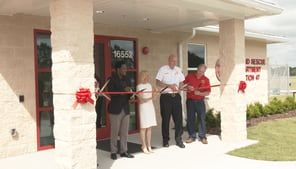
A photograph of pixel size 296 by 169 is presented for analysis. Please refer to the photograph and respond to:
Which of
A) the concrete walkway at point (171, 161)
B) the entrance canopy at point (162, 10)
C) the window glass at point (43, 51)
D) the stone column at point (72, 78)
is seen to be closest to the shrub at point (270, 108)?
the entrance canopy at point (162, 10)

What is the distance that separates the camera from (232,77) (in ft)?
30.5

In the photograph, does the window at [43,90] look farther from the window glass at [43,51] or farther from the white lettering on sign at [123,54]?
the white lettering on sign at [123,54]

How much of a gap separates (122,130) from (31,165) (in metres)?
1.79

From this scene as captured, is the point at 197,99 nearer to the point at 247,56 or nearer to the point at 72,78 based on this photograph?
the point at 72,78

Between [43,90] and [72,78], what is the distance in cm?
310

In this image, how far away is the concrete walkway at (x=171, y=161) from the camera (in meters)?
6.94

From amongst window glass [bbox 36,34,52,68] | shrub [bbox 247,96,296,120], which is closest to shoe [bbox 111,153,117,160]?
window glass [bbox 36,34,52,68]

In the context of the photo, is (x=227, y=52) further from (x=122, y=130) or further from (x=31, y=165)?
(x=31, y=165)

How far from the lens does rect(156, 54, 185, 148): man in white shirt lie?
8.50m

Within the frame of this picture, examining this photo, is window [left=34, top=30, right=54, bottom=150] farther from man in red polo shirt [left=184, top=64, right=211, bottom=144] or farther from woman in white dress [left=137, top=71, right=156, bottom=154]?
man in red polo shirt [left=184, top=64, right=211, bottom=144]

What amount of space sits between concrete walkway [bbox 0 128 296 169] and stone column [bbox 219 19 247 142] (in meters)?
0.78

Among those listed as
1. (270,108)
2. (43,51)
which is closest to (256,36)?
(270,108)

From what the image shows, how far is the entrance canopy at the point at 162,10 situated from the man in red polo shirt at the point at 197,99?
1.31 metres

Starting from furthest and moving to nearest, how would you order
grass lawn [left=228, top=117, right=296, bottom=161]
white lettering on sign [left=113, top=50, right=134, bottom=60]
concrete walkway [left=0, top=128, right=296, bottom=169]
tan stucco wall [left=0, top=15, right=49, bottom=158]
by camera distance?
white lettering on sign [left=113, top=50, right=134, bottom=60], tan stucco wall [left=0, top=15, right=49, bottom=158], grass lawn [left=228, top=117, right=296, bottom=161], concrete walkway [left=0, top=128, right=296, bottom=169]
